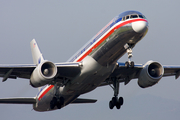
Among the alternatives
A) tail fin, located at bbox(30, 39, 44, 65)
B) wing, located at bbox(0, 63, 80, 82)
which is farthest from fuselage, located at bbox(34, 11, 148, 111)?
tail fin, located at bbox(30, 39, 44, 65)

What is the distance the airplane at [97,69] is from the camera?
34.4 metres

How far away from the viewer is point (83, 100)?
48031 mm

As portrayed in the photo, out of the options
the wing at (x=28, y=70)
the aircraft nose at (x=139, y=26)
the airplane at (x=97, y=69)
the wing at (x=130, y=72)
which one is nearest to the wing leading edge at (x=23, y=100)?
the airplane at (x=97, y=69)

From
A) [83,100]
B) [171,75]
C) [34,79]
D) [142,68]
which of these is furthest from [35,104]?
[171,75]

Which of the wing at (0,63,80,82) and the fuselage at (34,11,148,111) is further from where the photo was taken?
the wing at (0,63,80,82)

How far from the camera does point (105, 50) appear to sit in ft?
117

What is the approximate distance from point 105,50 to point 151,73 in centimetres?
983

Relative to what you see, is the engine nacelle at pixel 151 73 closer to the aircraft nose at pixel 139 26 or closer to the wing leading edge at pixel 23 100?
the wing leading edge at pixel 23 100

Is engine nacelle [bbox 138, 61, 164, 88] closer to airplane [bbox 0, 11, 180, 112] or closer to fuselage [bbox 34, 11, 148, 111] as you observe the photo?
airplane [bbox 0, 11, 180, 112]

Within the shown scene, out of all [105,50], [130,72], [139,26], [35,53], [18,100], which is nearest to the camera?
[139,26]

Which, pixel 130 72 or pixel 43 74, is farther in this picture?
pixel 130 72

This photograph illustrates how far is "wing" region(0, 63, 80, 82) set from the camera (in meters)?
37.8

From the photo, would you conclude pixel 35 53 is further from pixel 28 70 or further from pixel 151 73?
pixel 151 73

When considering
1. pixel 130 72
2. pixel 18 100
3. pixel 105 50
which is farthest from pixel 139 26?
pixel 18 100
